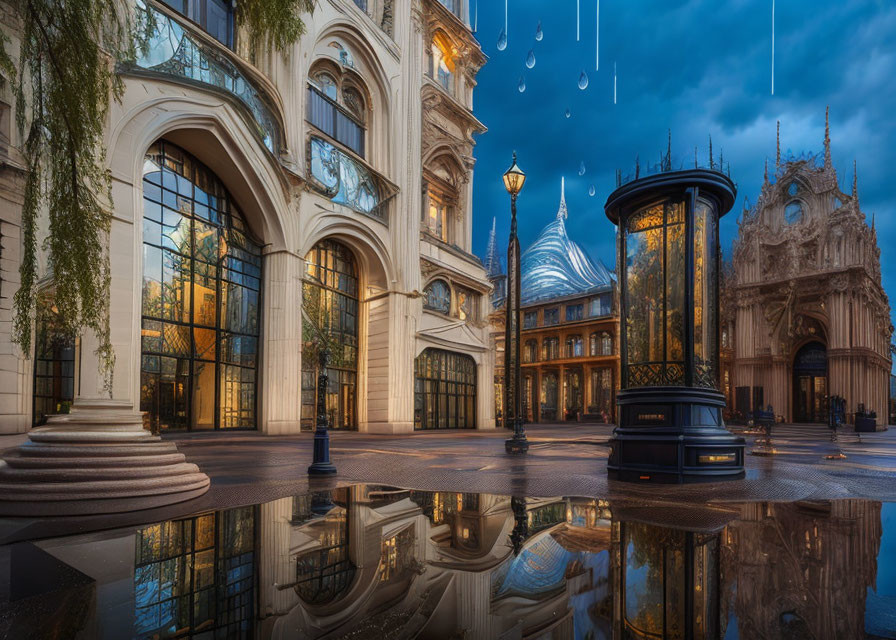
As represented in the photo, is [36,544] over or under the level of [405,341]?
under

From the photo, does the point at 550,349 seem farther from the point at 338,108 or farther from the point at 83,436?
the point at 83,436

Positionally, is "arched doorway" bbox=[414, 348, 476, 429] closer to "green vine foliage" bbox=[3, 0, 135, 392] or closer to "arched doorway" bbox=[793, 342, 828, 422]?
"green vine foliage" bbox=[3, 0, 135, 392]

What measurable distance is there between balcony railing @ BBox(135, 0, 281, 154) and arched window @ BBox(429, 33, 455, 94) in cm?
1494

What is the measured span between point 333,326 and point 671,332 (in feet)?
62.4

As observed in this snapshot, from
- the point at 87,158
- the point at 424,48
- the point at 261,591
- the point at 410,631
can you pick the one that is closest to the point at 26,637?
the point at 261,591

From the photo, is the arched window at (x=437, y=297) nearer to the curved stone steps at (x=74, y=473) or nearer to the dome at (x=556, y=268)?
the curved stone steps at (x=74, y=473)

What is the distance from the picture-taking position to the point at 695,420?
8.59m

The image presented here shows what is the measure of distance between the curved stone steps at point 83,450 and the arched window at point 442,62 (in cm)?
3031

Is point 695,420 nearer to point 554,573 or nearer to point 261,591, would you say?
point 554,573

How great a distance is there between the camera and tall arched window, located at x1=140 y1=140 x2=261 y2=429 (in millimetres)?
18375

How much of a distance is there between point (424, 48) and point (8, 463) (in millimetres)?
31097

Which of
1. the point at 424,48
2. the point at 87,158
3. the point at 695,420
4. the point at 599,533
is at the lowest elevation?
the point at 599,533

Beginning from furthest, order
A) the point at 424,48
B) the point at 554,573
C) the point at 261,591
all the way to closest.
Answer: the point at 424,48, the point at 554,573, the point at 261,591

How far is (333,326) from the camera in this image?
25.9 metres
